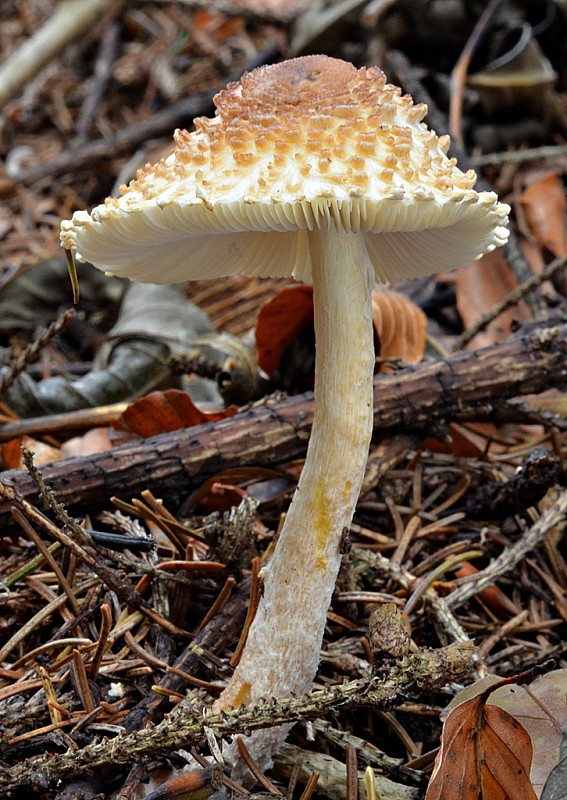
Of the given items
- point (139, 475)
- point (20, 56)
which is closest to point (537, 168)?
point (139, 475)

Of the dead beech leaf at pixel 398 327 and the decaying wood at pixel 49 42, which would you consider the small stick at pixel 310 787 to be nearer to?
the dead beech leaf at pixel 398 327

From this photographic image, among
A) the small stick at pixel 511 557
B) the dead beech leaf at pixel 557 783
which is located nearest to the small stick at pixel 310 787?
the dead beech leaf at pixel 557 783

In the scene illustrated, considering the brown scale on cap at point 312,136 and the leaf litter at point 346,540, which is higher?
the brown scale on cap at point 312,136

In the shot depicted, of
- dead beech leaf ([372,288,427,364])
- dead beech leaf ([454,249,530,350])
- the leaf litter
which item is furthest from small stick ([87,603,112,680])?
dead beech leaf ([454,249,530,350])

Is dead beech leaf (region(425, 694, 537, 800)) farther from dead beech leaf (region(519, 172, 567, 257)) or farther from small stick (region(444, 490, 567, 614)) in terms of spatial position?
dead beech leaf (region(519, 172, 567, 257))

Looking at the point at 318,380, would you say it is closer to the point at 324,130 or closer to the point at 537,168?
the point at 324,130
